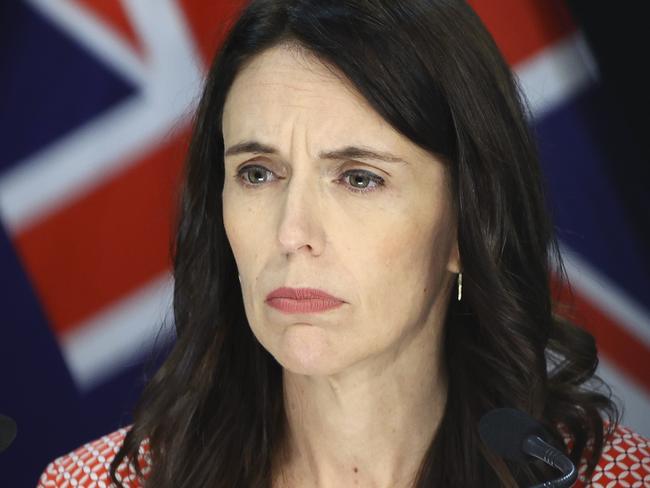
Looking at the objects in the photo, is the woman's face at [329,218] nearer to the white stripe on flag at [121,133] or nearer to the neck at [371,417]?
the neck at [371,417]

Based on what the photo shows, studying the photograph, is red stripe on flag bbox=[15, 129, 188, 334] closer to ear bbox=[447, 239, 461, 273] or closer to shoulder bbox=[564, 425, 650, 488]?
ear bbox=[447, 239, 461, 273]

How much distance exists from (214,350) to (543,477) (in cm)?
65

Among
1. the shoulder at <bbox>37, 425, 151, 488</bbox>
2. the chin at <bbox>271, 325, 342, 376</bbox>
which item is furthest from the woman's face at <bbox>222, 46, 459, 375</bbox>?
the shoulder at <bbox>37, 425, 151, 488</bbox>

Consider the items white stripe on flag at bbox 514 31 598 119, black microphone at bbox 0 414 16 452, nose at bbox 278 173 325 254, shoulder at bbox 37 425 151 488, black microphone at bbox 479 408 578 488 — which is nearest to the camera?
black microphone at bbox 479 408 578 488

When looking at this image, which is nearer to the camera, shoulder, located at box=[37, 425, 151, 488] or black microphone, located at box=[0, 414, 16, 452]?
black microphone, located at box=[0, 414, 16, 452]

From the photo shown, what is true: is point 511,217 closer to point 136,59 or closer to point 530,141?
point 530,141

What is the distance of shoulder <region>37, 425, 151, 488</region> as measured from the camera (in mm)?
2225

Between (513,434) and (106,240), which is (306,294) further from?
(106,240)

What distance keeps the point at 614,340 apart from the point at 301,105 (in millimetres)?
1121

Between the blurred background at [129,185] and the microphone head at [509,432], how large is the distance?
1.06 m

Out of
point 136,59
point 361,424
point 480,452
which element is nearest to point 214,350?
point 361,424

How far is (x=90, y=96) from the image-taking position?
9.09 feet

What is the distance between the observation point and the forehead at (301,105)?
1876 millimetres

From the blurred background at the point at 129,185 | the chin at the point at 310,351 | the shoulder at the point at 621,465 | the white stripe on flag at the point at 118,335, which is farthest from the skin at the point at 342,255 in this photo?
the white stripe on flag at the point at 118,335
